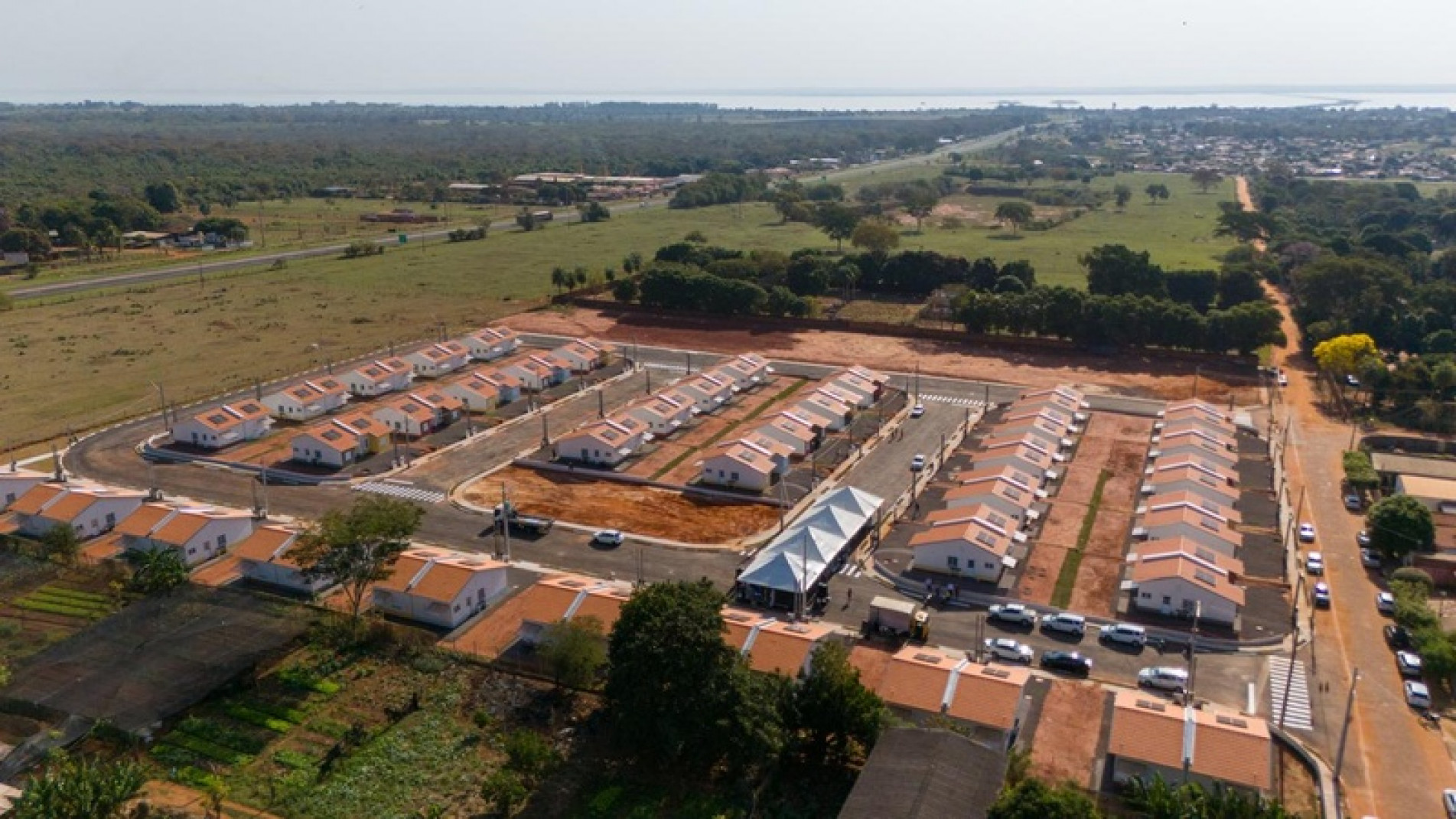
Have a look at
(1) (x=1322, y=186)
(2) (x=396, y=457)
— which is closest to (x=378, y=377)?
(2) (x=396, y=457)

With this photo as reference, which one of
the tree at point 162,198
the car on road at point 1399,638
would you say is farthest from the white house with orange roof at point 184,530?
the tree at point 162,198

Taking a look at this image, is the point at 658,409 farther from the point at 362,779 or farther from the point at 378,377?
the point at 362,779

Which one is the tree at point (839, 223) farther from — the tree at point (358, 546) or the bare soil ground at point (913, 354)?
the tree at point (358, 546)

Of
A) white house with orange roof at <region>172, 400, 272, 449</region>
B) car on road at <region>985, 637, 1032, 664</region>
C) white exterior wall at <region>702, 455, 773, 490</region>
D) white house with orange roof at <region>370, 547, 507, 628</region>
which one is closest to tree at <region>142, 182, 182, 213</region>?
white house with orange roof at <region>172, 400, 272, 449</region>

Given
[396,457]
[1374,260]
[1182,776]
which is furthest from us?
[1374,260]

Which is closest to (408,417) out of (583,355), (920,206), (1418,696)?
(583,355)

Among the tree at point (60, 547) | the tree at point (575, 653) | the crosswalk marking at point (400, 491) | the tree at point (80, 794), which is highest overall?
the tree at point (80, 794)
